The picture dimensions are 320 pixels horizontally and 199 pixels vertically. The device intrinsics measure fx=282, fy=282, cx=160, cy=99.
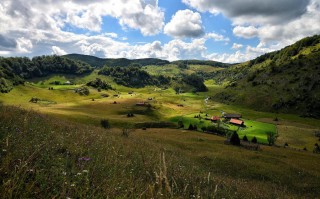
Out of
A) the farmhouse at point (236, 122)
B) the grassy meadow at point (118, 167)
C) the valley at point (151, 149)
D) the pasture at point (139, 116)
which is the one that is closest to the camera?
the grassy meadow at point (118, 167)

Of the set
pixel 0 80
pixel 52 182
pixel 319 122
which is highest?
pixel 52 182

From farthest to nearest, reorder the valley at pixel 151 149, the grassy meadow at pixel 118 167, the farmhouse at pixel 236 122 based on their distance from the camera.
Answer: the farmhouse at pixel 236 122 < the valley at pixel 151 149 < the grassy meadow at pixel 118 167

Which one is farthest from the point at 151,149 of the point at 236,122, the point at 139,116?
the point at 236,122

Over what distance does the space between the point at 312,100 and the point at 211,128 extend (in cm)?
11181

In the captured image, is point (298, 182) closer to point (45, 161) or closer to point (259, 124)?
point (45, 161)

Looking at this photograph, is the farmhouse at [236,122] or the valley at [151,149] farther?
the farmhouse at [236,122]

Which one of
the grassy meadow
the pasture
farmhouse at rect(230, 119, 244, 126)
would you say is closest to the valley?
the grassy meadow

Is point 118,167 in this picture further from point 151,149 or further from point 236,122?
point 236,122

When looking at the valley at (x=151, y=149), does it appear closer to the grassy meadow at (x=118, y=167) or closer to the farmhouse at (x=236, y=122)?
the grassy meadow at (x=118, y=167)

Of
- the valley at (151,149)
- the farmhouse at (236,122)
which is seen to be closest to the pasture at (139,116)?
the valley at (151,149)

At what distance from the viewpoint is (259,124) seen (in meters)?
133

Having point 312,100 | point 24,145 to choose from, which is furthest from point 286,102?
point 24,145

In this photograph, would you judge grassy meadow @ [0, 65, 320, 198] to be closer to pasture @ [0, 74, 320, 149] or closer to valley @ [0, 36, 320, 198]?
valley @ [0, 36, 320, 198]

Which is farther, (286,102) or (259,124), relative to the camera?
(286,102)
